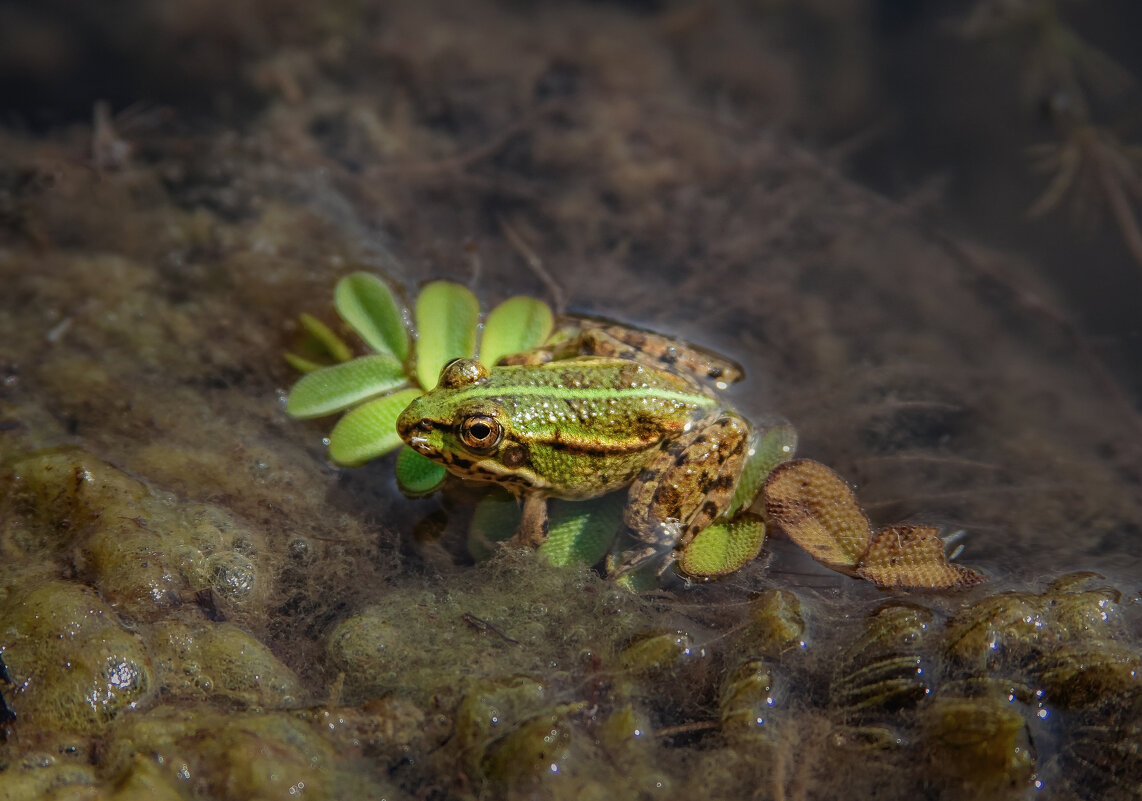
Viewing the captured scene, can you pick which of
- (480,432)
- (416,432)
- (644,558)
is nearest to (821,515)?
(644,558)

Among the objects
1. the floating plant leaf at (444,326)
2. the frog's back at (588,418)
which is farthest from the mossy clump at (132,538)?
the frog's back at (588,418)

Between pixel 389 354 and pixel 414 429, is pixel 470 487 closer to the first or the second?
pixel 414 429

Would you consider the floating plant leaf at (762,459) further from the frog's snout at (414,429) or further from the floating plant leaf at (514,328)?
Answer: the frog's snout at (414,429)

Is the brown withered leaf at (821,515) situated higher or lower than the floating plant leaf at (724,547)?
higher

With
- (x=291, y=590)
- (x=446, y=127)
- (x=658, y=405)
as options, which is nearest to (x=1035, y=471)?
(x=658, y=405)

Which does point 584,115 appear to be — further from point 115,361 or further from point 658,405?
point 115,361
